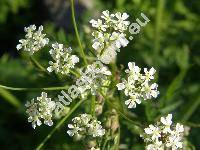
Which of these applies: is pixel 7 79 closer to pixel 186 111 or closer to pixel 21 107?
pixel 21 107

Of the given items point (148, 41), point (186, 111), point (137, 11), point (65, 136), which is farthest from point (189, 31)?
point (65, 136)

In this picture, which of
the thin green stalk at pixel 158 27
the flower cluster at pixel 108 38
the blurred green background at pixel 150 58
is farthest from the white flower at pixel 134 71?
the thin green stalk at pixel 158 27

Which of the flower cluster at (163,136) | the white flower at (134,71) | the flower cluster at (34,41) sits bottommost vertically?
the flower cluster at (163,136)

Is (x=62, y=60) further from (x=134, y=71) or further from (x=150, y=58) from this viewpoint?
(x=150, y=58)

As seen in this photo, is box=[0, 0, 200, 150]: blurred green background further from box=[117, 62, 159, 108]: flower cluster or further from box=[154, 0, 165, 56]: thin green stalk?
box=[117, 62, 159, 108]: flower cluster

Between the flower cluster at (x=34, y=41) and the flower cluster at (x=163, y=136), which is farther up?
the flower cluster at (x=34, y=41)

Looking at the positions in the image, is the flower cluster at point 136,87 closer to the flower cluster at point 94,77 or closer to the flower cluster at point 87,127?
the flower cluster at point 94,77
